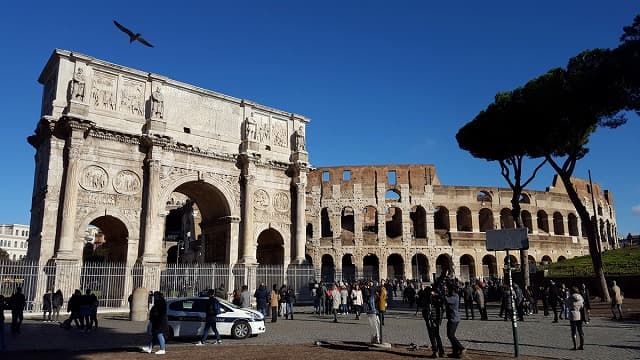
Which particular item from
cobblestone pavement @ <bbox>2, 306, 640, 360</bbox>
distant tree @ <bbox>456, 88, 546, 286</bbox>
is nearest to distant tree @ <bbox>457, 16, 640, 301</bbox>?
distant tree @ <bbox>456, 88, 546, 286</bbox>

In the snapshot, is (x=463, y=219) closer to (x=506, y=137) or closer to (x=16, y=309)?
(x=506, y=137)

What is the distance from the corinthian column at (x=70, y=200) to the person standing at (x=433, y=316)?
13652mm

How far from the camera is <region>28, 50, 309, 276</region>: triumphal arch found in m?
17.9

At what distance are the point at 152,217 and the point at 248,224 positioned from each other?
4.45 m

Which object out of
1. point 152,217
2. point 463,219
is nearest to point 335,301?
A: point 152,217

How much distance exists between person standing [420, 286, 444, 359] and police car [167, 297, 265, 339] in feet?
15.8

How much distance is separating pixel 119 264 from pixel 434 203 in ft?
85.9

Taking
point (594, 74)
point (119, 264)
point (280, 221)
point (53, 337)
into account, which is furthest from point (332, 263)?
point (53, 337)

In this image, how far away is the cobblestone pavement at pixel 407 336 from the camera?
9.18m

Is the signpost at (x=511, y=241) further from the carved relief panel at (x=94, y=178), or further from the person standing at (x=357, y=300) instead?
the carved relief panel at (x=94, y=178)

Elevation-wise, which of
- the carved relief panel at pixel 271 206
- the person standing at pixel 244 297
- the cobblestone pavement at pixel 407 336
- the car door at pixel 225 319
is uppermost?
the carved relief panel at pixel 271 206

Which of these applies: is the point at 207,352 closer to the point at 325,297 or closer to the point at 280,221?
the point at 325,297

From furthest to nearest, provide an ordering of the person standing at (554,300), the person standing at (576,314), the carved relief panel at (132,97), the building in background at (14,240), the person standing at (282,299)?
1. the building in background at (14,240)
2. the carved relief panel at (132,97)
3. the person standing at (282,299)
4. the person standing at (554,300)
5. the person standing at (576,314)

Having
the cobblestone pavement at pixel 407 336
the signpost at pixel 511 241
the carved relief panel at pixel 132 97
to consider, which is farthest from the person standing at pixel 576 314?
the carved relief panel at pixel 132 97
